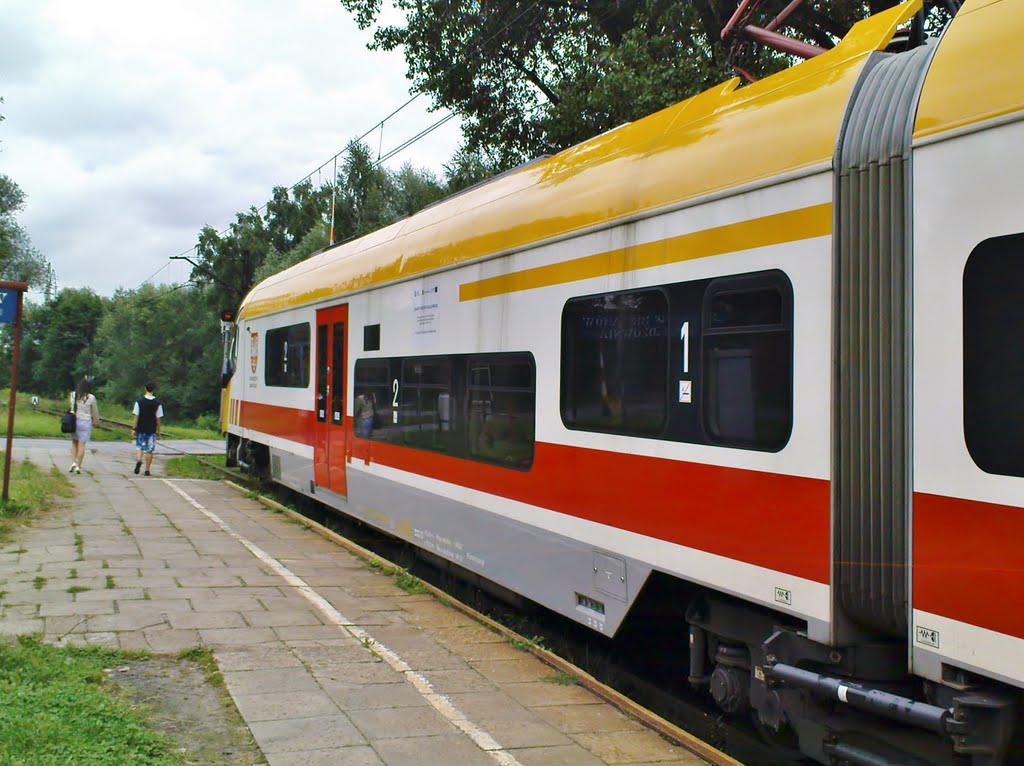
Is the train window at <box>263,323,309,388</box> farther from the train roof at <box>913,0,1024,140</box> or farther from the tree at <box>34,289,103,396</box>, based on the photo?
the tree at <box>34,289,103,396</box>

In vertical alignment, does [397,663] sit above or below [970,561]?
below

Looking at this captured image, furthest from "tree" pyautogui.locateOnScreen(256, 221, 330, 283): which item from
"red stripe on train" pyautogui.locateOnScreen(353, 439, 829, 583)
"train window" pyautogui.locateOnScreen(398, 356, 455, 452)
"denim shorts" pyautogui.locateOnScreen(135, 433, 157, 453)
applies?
"red stripe on train" pyautogui.locateOnScreen(353, 439, 829, 583)

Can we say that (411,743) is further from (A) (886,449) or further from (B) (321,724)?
(A) (886,449)

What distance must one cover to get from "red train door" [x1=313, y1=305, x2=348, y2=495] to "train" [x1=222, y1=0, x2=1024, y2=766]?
12.3ft

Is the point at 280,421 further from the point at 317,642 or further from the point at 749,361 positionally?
the point at 749,361

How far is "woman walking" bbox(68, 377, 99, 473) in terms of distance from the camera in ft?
56.1

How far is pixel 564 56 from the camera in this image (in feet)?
55.4

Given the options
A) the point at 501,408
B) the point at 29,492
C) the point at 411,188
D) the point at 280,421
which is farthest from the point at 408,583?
the point at 411,188

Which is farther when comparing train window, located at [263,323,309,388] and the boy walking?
the boy walking

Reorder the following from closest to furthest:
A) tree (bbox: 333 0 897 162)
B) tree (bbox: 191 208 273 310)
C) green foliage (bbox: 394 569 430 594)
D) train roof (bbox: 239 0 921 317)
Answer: train roof (bbox: 239 0 921 317), green foliage (bbox: 394 569 430 594), tree (bbox: 333 0 897 162), tree (bbox: 191 208 273 310)

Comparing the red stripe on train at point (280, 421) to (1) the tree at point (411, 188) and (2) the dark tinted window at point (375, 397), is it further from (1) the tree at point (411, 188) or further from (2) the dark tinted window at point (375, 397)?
(1) the tree at point (411, 188)

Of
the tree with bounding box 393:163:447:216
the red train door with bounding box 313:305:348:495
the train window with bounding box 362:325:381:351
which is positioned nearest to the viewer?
the train window with bounding box 362:325:381:351

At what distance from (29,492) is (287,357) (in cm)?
370

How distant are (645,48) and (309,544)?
8137mm
